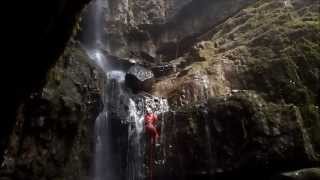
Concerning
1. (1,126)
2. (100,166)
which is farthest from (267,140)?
(1,126)

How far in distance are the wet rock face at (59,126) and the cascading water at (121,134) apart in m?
0.48

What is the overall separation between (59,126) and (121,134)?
216cm

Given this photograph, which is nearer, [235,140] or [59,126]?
[59,126]

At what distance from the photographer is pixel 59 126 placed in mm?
9078

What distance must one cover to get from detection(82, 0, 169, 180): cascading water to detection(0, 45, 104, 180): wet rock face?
0.48 metres

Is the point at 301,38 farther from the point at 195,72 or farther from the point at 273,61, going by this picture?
the point at 195,72

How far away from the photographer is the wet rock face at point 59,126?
8266mm

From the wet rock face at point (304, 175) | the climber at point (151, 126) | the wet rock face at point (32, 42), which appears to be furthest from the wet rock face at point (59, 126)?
the wet rock face at point (304, 175)

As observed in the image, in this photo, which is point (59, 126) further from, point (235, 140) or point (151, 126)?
point (235, 140)

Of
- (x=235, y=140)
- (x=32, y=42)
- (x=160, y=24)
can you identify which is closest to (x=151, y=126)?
(x=235, y=140)

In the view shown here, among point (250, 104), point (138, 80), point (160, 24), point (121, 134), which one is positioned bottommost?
point (121, 134)

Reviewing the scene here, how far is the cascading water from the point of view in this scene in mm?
10562

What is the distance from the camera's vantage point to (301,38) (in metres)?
11.5

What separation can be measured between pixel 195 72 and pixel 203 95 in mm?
935
